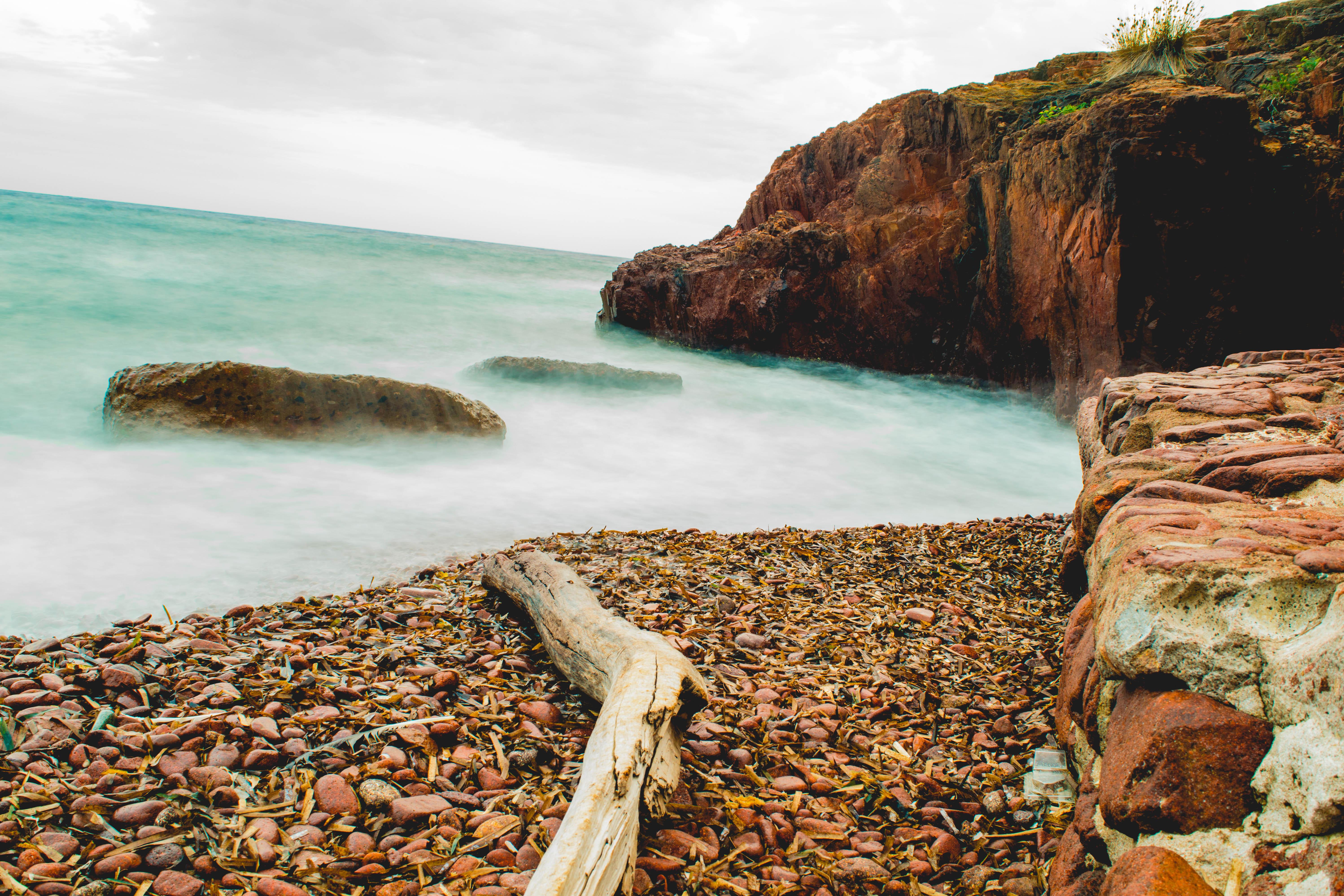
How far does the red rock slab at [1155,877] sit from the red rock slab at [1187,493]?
4.87 ft

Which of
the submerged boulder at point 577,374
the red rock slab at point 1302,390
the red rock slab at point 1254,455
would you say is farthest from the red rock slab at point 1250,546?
the submerged boulder at point 577,374

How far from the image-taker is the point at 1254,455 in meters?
2.94

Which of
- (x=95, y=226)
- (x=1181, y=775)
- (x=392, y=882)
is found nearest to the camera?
(x=1181, y=775)

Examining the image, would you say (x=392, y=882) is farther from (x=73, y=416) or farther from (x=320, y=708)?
(x=73, y=416)

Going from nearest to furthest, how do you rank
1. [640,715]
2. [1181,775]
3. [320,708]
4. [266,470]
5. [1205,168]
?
[1181,775] → [640,715] → [320,708] → [266,470] → [1205,168]

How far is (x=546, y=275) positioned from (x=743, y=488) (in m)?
37.9

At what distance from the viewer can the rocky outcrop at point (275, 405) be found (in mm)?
7566

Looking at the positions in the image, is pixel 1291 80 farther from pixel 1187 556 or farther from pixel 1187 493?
pixel 1187 556

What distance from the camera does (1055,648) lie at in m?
3.63

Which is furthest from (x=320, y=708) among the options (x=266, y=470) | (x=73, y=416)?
(x=73, y=416)

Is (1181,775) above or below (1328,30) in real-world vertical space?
below

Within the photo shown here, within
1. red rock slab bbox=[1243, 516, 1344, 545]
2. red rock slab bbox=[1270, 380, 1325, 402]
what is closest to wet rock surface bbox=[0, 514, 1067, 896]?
red rock slab bbox=[1243, 516, 1344, 545]

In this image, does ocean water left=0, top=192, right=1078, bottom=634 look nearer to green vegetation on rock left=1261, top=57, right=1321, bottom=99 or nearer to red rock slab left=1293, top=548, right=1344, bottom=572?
red rock slab left=1293, top=548, right=1344, bottom=572

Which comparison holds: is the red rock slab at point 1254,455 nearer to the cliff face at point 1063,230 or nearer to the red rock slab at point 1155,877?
the red rock slab at point 1155,877
